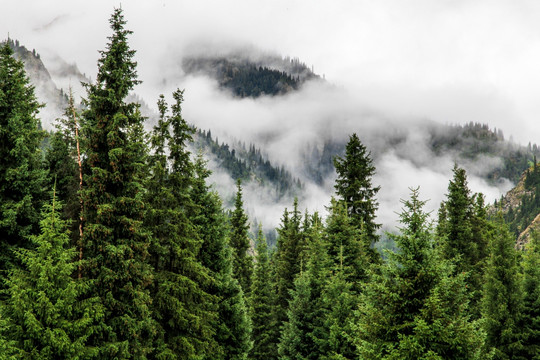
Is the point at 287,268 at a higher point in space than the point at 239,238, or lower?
lower

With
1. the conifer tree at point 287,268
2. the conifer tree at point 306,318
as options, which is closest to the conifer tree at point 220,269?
the conifer tree at point 306,318

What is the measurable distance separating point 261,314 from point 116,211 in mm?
26876

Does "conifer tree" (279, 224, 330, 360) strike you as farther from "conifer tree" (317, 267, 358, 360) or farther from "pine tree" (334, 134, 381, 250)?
"pine tree" (334, 134, 381, 250)

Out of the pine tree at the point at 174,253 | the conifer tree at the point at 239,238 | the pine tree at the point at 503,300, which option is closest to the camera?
the pine tree at the point at 174,253

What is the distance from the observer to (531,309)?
22.9 m

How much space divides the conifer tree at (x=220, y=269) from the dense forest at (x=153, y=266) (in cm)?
11

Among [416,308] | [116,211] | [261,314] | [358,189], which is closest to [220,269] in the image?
[116,211]

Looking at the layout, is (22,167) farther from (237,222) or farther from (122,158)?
(237,222)

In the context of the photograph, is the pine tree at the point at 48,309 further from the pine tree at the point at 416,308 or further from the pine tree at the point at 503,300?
the pine tree at the point at 503,300

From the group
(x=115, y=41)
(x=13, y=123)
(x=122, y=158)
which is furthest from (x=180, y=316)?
(x=115, y=41)

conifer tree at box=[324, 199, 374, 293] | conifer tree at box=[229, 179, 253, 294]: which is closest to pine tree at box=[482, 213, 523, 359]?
conifer tree at box=[324, 199, 374, 293]

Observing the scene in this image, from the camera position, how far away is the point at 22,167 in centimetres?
1667

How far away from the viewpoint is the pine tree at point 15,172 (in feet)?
53.2

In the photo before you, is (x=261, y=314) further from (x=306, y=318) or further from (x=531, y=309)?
(x=531, y=309)
